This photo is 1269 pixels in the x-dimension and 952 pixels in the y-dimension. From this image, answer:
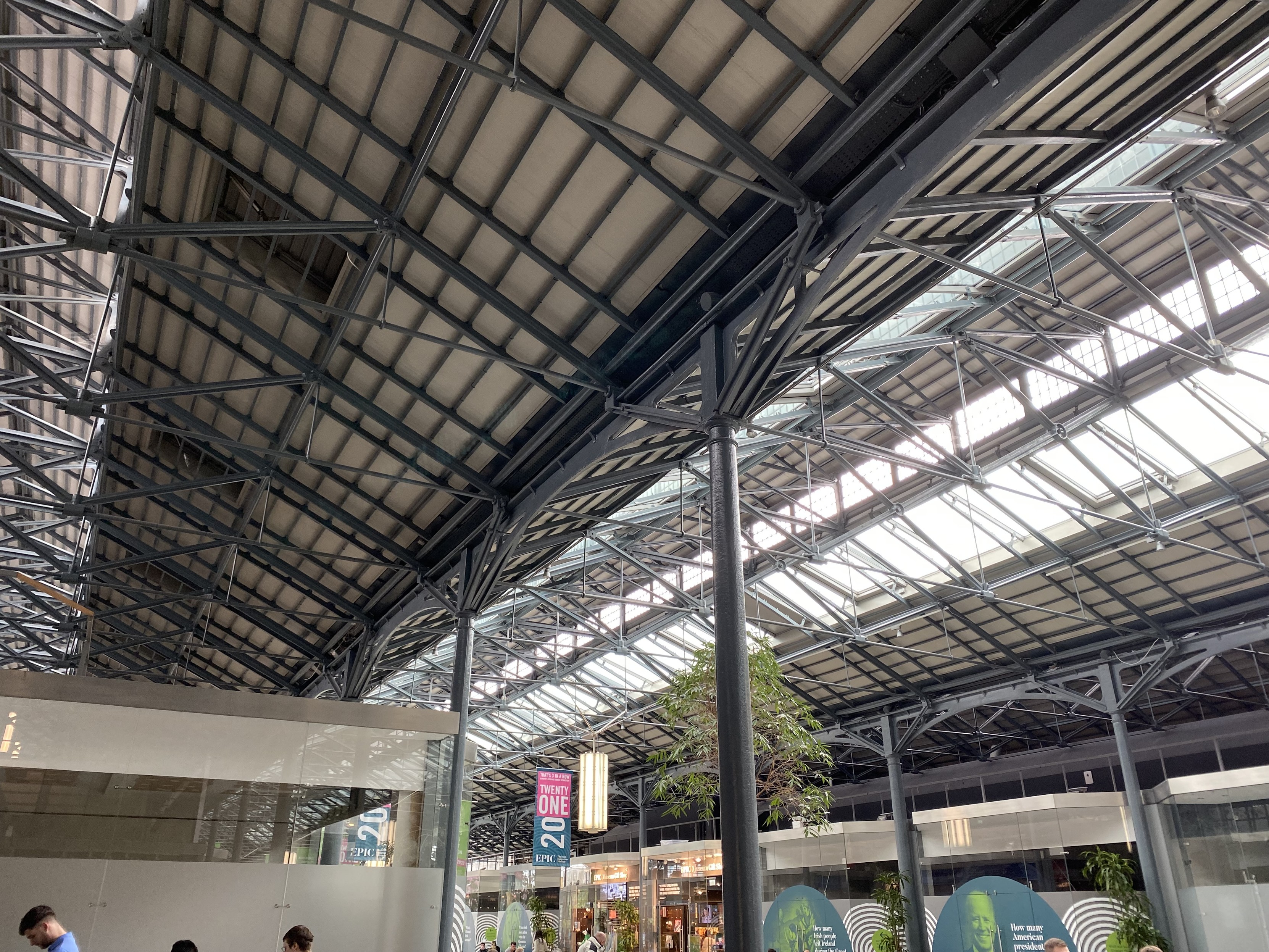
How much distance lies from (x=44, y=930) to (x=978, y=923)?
68.7 ft

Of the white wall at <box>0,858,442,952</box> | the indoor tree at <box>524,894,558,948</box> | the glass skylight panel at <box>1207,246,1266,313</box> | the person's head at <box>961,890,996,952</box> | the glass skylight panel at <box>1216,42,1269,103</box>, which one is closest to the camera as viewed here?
the white wall at <box>0,858,442,952</box>

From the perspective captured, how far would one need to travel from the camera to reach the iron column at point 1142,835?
19188mm

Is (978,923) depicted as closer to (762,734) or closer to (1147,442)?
(1147,442)

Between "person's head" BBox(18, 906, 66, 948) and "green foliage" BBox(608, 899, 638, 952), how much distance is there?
96.0 ft

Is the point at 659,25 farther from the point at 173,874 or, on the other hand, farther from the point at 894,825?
the point at 894,825

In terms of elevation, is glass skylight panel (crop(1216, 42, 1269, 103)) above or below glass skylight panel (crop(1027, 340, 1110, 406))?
above

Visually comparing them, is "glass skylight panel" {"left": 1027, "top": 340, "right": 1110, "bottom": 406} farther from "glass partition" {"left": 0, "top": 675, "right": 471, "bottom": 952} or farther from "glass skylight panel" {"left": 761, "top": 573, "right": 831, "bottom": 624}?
"glass partition" {"left": 0, "top": 675, "right": 471, "bottom": 952}

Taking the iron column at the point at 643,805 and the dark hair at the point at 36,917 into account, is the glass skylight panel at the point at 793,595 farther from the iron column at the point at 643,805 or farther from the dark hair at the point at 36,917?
the dark hair at the point at 36,917

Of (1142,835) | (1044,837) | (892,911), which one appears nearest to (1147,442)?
(1142,835)

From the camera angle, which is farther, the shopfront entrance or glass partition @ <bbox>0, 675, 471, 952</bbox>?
the shopfront entrance

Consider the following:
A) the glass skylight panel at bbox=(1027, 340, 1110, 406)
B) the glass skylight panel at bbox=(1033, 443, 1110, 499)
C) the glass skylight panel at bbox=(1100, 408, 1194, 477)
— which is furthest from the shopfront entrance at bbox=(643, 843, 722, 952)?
the glass skylight panel at bbox=(1027, 340, 1110, 406)

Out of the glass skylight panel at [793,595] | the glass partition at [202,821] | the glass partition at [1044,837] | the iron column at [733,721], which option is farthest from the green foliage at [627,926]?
the iron column at [733,721]

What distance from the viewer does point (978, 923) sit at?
21.5 metres

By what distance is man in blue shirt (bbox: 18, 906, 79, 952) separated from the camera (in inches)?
260
